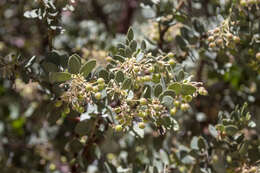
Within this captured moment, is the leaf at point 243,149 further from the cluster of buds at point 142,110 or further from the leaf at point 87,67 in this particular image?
the leaf at point 87,67

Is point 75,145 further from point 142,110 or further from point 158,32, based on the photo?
point 158,32

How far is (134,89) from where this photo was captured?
3.90 feet

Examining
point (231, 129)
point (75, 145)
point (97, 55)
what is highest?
point (97, 55)

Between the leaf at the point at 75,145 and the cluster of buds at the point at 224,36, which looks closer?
the cluster of buds at the point at 224,36

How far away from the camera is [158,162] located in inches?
58.1

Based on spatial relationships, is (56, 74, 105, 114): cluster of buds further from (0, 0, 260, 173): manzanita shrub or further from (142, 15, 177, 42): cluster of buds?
(142, 15, 177, 42): cluster of buds

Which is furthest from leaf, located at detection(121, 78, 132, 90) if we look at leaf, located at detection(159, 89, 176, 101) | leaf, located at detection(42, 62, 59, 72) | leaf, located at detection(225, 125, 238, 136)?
leaf, located at detection(225, 125, 238, 136)

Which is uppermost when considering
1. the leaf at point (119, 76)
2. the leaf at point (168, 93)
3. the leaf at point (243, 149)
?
the leaf at point (119, 76)

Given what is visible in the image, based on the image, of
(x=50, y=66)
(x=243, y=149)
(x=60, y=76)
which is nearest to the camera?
(x=60, y=76)

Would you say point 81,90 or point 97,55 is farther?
point 97,55

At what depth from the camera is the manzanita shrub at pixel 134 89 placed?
108cm

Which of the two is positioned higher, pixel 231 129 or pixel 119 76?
pixel 119 76

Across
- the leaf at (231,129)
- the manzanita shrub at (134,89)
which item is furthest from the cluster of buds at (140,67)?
the leaf at (231,129)

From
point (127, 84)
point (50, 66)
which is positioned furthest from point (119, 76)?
point (50, 66)
